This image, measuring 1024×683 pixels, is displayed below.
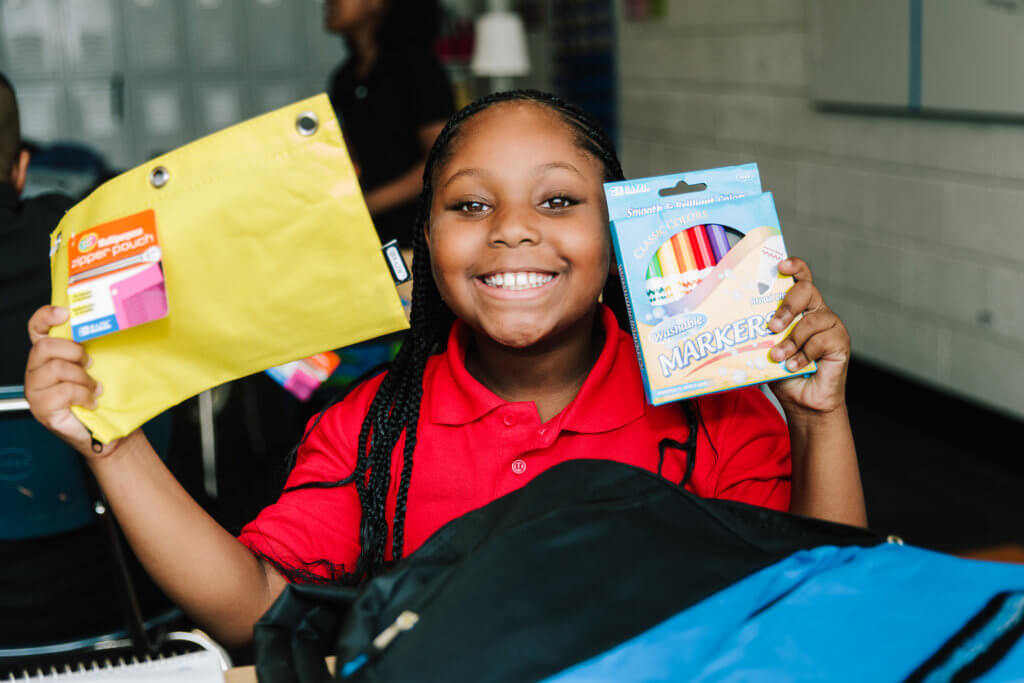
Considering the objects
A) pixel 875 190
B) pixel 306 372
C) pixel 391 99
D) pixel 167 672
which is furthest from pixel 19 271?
pixel 875 190

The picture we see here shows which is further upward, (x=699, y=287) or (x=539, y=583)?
(x=699, y=287)

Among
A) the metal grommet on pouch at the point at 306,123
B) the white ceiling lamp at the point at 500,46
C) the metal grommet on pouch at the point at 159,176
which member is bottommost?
the metal grommet on pouch at the point at 159,176

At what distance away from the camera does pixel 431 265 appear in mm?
1227

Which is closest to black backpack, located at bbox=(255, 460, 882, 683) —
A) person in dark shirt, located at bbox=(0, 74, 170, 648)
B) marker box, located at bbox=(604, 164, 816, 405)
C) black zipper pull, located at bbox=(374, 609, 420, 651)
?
black zipper pull, located at bbox=(374, 609, 420, 651)

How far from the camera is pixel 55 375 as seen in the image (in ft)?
2.79

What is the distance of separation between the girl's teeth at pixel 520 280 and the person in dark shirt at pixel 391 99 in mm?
1743

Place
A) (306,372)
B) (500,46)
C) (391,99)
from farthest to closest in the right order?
(500,46) < (391,99) < (306,372)

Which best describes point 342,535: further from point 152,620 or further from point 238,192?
point 152,620

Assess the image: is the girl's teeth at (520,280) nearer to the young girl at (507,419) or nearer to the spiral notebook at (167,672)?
the young girl at (507,419)

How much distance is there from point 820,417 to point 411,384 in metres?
0.47

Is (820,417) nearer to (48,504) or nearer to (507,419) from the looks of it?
(507,419)

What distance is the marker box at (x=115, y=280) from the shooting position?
2.73 feet

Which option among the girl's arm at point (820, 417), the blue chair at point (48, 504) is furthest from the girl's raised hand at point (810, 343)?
the blue chair at point (48, 504)

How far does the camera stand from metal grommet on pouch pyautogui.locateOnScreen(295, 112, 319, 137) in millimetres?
838
